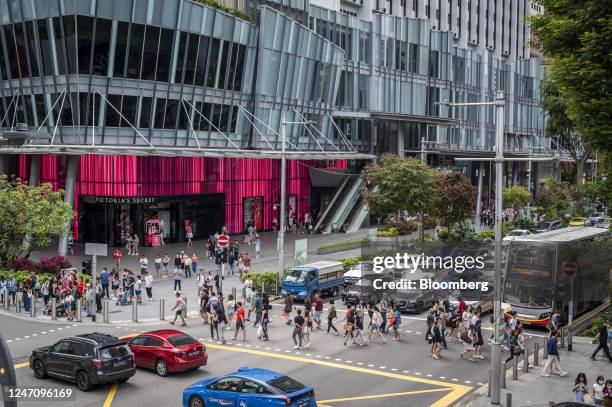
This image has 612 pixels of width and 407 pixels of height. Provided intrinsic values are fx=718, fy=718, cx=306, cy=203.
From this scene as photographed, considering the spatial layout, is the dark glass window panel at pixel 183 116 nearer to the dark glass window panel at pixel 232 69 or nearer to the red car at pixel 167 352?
the dark glass window panel at pixel 232 69

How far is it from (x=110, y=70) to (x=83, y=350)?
29671 mm

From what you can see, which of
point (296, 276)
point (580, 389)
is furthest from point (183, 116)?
point (580, 389)

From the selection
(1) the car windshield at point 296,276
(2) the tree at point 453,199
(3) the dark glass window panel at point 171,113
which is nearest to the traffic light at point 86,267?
(1) the car windshield at point 296,276

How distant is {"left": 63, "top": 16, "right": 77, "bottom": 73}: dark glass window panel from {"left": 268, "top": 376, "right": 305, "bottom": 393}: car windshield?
33.6 m

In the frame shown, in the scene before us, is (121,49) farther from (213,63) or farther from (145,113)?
(213,63)

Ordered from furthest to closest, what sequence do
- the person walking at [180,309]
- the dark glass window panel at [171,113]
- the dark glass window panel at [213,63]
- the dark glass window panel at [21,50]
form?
the dark glass window panel at [213,63] < the dark glass window panel at [171,113] < the dark glass window panel at [21,50] < the person walking at [180,309]

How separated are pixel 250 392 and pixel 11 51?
39029 millimetres

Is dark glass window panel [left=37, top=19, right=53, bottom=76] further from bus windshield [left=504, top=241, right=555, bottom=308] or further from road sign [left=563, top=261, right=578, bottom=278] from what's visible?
road sign [left=563, top=261, right=578, bottom=278]

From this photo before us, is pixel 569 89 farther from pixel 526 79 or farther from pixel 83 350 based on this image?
pixel 526 79

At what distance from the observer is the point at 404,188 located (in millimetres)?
48781

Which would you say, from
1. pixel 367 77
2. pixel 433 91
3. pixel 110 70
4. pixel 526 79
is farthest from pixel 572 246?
pixel 526 79

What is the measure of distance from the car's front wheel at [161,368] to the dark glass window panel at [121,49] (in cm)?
2912

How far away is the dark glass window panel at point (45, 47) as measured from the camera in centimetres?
4644

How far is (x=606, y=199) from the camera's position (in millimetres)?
25875
